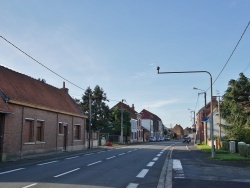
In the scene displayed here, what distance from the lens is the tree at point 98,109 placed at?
63125mm

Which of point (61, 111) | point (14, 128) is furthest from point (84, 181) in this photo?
point (61, 111)

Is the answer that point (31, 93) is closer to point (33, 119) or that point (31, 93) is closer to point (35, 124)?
point (33, 119)

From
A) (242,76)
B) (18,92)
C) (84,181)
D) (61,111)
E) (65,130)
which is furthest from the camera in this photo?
(242,76)

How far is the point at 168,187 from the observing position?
1073 cm

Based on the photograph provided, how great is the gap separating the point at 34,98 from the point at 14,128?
522cm

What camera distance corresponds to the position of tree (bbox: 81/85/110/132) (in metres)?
63.1

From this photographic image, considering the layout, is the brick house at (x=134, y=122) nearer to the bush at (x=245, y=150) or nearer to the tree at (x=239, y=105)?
the tree at (x=239, y=105)

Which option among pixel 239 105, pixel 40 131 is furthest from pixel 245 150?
pixel 40 131

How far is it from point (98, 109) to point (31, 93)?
35774 mm

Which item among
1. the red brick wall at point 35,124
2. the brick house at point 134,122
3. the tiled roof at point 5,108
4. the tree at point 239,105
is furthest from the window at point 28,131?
the brick house at point 134,122

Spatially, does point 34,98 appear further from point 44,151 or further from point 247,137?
point 247,137

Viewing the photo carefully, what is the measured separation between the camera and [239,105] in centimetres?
3731

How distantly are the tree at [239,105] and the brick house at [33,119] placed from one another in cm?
1823

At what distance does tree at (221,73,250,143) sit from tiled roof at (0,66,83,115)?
60.2 feet
